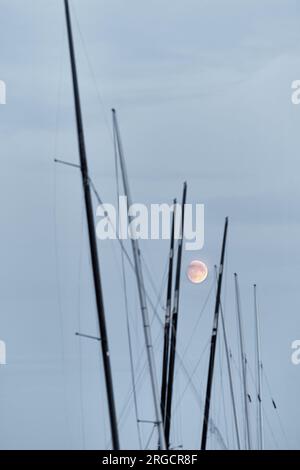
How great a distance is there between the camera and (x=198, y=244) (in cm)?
2452

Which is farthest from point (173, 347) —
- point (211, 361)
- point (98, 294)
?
point (98, 294)

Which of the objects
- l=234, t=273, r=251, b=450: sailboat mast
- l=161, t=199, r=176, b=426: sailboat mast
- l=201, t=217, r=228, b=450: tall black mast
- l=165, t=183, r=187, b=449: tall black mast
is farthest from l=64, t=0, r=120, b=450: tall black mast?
l=234, t=273, r=251, b=450: sailboat mast

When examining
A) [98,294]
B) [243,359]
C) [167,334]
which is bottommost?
[98,294]

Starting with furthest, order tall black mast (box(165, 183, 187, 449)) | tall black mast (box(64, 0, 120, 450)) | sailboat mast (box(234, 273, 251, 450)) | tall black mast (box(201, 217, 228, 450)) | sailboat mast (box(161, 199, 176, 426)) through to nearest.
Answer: sailboat mast (box(234, 273, 251, 450)) < tall black mast (box(201, 217, 228, 450)) < sailboat mast (box(161, 199, 176, 426)) < tall black mast (box(165, 183, 187, 449)) < tall black mast (box(64, 0, 120, 450))

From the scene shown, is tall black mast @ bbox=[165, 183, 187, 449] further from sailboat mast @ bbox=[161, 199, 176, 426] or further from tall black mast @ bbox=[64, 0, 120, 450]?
tall black mast @ bbox=[64, 0, 120, 450]

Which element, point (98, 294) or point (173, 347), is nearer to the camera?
point (98, 294)

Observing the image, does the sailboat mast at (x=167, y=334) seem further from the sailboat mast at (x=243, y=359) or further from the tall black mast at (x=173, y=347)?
the sailboat mast at (x=243, y=359)

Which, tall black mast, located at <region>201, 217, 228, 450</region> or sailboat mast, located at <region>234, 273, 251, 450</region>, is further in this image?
sailboat mast, located at <region>234, 273, 251, 450</region>

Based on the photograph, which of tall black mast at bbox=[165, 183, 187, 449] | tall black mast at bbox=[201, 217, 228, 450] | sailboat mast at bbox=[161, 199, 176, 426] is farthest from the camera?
tall black mast at bbox=[201, 217, 228, 450]

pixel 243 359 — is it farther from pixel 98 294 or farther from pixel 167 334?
pixel 98 294

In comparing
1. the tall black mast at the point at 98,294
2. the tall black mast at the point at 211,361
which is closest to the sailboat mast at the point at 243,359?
the tall black mast at the point at 211,361
